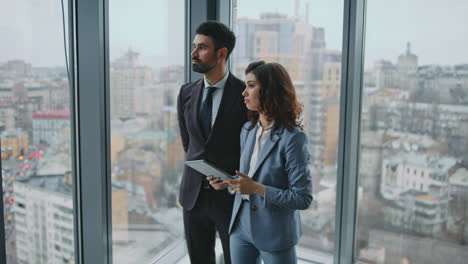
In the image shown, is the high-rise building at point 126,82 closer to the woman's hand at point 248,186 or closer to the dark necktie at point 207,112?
the dark necktie at point 207,112

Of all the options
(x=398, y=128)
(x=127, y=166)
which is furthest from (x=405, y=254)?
(x=127, y=166)

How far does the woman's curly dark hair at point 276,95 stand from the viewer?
1.65 m

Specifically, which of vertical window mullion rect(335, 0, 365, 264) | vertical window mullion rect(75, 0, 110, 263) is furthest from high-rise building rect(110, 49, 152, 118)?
vertical window mullion rect(335, 0, 365, 264)

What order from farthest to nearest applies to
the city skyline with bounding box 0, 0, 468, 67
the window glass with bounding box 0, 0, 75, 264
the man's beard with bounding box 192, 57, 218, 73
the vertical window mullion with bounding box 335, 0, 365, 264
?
the vertical window mullion with bounding box 335, 0, 365, 264
the man's beard with bounding box 192, 57, 218, 73
the city skyline with bounding box 0, 0, 468, 67
the window glass with bounding box 0, 0, 75, 264

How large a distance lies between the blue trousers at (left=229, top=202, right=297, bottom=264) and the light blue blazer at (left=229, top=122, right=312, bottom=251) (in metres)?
0.03

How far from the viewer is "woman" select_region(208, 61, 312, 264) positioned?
1582 mm

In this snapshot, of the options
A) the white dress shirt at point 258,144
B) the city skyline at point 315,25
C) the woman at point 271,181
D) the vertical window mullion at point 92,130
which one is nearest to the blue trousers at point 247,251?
the woman at point 271,181

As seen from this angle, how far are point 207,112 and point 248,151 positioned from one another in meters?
0.35

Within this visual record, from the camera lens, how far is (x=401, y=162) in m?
2.32

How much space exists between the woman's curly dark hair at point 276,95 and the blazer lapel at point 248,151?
12 centimetres

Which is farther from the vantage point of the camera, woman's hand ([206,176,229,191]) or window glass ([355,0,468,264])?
window glass ([355,0,468,264])

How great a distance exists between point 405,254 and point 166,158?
1513 millimetres

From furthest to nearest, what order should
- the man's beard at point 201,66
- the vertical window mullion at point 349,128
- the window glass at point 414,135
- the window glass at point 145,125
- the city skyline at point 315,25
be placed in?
1. the vertical window mullion at point 349,128
2. the window glass at point 414,135
3. the window glass at point 145,125
4. the man's beard at point 201,66
5. the city skyline at point 315,25

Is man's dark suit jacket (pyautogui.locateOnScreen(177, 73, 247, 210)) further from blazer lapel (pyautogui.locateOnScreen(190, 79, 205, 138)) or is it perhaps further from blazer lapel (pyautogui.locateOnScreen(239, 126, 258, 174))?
blazer lapel (pyautogui.locateOnScreen(239, 126, 258, 174))
